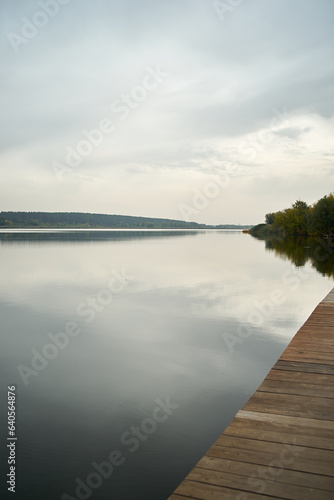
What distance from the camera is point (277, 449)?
3.47 metres

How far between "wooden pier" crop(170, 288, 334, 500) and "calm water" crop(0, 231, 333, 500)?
0.65m

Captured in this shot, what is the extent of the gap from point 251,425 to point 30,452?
2.36 m

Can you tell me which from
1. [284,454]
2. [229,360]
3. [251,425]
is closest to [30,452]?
[251,425]

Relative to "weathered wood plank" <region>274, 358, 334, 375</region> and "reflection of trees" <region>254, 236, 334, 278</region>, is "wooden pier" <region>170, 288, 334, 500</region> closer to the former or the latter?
"weathered wood plank" <region>274, 358, 334, 375</region>

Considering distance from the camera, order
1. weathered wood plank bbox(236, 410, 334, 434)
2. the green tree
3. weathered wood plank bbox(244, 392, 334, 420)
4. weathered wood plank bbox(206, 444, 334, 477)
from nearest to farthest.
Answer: weathered wood plank bbox(206, 444, 334, 477) → weathered wood plank bbox(236, 410, 334, 434) → weathered wood plank bbox(244, 392, 334, 420) → the green tree

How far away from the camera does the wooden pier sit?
2883mm

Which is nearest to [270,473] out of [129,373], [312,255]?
[129,373]

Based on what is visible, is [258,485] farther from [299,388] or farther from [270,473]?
[299,388]

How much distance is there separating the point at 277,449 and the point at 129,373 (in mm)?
3486

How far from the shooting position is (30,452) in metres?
4.16

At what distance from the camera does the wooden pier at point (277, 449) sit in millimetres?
2883

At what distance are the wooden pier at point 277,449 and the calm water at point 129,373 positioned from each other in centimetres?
65

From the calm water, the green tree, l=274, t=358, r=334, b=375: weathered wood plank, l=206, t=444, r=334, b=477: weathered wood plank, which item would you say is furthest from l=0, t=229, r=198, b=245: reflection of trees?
l=206, t=444, r=334, b=477: weathered wood plank

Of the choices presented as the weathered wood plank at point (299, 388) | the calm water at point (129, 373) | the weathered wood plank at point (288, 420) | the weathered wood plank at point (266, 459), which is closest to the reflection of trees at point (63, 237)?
the calm water at point (129, 373)
